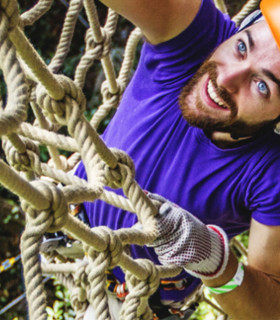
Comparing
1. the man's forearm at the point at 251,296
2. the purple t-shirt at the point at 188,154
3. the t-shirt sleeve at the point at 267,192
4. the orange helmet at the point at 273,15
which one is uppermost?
the orange helmet at the point at 273,15

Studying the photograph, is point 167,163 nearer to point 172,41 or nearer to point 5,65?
point 172,41

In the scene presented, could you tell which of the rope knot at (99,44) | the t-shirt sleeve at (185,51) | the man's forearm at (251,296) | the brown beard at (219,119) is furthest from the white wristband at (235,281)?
the rope knot at (99,44)

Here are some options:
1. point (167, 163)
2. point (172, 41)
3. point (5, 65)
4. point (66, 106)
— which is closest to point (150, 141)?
point (167, 163)

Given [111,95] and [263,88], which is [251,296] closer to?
[263,88]

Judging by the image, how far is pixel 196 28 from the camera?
34.1 inches

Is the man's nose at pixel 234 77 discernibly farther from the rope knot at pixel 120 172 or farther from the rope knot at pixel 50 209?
the rope knot at pixel 50 209

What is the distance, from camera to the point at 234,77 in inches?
33.2

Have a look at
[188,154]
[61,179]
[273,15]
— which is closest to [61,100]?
[61,179]

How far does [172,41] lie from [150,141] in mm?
204

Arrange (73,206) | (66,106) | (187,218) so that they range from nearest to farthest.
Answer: (66,106) < (187,218) < (73,206)

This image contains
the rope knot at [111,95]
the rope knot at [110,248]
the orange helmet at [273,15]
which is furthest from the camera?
the rope knot at [111,95]

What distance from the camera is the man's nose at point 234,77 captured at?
846 millimetres

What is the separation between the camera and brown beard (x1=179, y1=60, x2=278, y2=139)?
839 millimetres

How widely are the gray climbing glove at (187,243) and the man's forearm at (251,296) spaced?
4 cm
